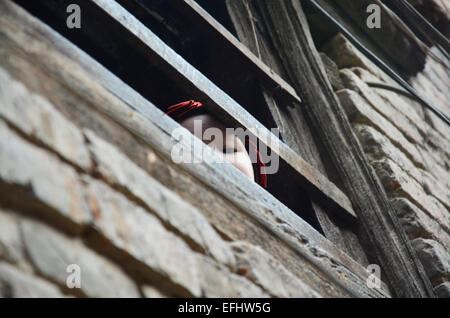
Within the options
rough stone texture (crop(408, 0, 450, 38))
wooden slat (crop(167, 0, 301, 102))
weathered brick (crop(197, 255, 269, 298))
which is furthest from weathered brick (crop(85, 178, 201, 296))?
rough stone texture (crop(408, 0, 450, 38))

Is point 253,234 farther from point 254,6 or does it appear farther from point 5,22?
point 254,6

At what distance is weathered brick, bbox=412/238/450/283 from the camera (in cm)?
174

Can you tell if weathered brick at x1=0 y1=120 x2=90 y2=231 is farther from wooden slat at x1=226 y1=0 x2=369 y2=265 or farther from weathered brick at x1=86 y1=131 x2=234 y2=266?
wooden slat at x1=226 y1=0 x2=369 y2=265

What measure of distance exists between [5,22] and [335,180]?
4.39ft

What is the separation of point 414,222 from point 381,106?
0.77 m

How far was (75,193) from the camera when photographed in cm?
79

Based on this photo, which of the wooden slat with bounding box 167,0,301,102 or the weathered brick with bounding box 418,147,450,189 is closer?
the wooden slat with bounding box 167,0,301,102

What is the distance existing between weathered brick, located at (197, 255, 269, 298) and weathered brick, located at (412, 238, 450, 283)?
3.22 ft

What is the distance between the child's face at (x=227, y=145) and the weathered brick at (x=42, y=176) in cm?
73

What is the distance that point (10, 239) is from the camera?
2.21ft

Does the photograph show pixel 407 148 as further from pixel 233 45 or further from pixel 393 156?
pixel 233 45

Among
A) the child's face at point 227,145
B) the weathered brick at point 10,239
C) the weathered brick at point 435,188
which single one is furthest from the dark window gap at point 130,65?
A: the weathered brick at point 10,239

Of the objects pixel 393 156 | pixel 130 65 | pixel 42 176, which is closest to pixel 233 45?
pixel 130 65
